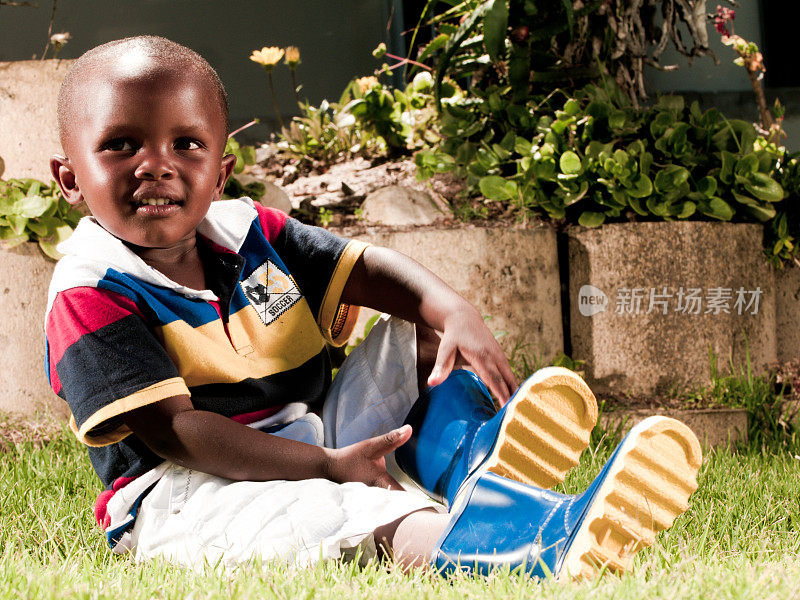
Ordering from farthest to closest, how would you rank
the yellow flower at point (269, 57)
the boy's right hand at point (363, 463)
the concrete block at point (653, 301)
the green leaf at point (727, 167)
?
the yellow flower at point (269, 57) → the green leaf at point (727, 167) → the concrete block at point (653, 301) → the boy's right hand at point (363, 463)

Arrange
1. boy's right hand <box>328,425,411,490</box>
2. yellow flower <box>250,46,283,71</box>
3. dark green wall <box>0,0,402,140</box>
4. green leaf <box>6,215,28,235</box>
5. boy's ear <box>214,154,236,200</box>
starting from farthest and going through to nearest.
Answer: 1. dark green wall <box>0,0,402,140</box>
2. yellow flower <box>250,46,283,71</box>
3. green leaf <box>6,215,28,235</box>
4. boy's ear <box>214,154,236,200</box>
5. boy's right hand <box>328,425,411,490</box>

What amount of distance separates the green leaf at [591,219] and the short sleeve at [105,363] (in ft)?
6.20

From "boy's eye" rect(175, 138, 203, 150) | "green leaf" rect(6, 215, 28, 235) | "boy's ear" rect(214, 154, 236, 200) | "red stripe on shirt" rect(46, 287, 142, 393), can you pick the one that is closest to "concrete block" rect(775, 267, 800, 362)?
"boy's ear" rect(214, 154, 236, 200)

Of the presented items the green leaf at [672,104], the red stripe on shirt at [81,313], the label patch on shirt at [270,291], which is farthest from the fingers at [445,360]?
the green leaf at [672,104]

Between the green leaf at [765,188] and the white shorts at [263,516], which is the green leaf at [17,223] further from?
the green leaf at [765,188]

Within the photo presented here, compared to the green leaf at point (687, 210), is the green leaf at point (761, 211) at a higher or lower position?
lower

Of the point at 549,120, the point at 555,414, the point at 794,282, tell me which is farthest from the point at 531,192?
the point at 555,414

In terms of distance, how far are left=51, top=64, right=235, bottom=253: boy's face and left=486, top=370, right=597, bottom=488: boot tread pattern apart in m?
0.73

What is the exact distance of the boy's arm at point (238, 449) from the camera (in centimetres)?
142

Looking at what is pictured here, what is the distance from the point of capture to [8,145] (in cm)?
282

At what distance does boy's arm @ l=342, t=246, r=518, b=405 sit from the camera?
1.59 metres

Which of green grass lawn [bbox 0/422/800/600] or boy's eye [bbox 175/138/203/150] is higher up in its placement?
boy's eye [bbox 175/138/203/150]

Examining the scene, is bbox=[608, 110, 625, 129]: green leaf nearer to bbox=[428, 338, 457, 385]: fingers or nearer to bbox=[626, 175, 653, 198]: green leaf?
bbox=[626, 175, 653, 198]: green leaf

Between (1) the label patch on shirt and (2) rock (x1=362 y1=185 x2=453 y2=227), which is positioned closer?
(1) the label patch on shirt
